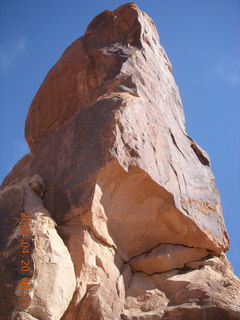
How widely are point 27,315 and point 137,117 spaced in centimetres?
452

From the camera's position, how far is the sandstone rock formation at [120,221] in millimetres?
6559

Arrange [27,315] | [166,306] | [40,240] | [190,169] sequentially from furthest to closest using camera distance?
[190,169] → [166,306] → [40,240] → [27,315]

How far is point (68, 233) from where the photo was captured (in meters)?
7.23

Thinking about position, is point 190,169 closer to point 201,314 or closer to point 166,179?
point 166,179

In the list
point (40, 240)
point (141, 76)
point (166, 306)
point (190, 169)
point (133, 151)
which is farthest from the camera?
point (141, 76)

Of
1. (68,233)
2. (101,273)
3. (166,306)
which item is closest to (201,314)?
(166,306)
